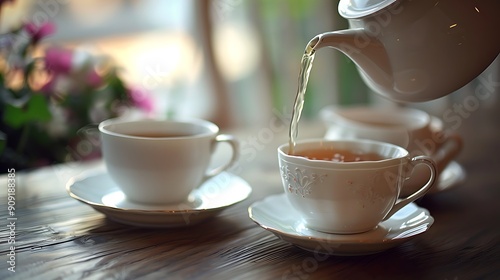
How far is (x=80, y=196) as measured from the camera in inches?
34.1

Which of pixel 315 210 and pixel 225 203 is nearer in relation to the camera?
pixel 315 210

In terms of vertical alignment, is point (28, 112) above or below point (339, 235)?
above

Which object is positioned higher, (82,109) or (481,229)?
(82,109)

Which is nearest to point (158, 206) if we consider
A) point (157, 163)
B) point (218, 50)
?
point (157, 163)

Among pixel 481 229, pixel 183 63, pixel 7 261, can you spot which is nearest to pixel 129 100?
pixel 7 261

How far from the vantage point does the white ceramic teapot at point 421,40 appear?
2.47 ft

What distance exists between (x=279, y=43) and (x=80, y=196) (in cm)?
175

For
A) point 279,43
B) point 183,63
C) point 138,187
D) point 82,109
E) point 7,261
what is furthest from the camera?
point 279,43

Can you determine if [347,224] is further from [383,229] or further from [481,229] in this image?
[481,229]

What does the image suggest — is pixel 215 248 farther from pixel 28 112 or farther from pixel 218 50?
pixel 218 50

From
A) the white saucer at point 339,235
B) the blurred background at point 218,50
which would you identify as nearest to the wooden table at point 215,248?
the white saucer at point 339,235

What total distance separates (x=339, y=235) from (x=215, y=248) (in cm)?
15

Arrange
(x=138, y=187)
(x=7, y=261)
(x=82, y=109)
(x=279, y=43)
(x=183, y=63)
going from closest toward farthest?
(x=7, y=261), (x=138, y=187), (x=82, y=109), (x=183, y=63), (x=279, y=43)

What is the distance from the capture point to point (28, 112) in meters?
1.07
